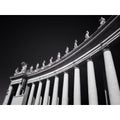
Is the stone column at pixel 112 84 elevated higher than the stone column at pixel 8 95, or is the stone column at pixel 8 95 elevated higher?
the stone column at pixel 8 95

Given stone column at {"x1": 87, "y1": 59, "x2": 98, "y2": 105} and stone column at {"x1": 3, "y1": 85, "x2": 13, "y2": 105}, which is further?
stone column at {"x1": 3, "y1": 85, "x2": 13, "y2": 105}

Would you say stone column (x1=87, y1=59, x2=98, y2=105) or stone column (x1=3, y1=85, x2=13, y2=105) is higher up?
stone column (x1=3, y1=85, x2=13, y2=105)

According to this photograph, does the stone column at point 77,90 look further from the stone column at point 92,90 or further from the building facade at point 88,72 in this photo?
the stone column at point 92,90

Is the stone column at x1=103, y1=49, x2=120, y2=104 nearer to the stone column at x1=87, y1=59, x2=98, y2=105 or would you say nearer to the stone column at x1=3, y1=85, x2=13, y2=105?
the stone column at x1=87, y1=59, x2=98, y2=105

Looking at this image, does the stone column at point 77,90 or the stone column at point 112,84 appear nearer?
the stone column at point 112,84

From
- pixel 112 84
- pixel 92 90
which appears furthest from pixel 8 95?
pixel 112 84

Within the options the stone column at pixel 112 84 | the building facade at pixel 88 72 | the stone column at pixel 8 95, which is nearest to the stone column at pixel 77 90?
the building facade at pixel 88 72

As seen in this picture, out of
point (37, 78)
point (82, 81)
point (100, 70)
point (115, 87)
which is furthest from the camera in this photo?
point (37, 78)

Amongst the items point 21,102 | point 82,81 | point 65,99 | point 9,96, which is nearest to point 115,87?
point 65,99

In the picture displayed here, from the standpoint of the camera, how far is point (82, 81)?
142 feet

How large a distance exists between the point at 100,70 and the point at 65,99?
14.7 meters

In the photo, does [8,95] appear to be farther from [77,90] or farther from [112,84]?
[112,84]

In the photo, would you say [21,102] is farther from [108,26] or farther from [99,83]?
[108,26]

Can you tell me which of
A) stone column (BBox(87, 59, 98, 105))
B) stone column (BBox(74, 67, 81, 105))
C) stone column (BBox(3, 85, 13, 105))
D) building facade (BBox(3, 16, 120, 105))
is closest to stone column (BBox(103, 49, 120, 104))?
building facade (BBox(3, 16, 120, 105))
